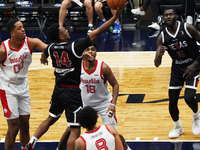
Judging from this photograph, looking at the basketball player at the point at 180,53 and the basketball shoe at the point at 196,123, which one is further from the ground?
the basketball player at the point at 180,53

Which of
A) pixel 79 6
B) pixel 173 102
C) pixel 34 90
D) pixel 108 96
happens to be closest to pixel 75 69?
pixel 108 96

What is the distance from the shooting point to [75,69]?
14.9 feet

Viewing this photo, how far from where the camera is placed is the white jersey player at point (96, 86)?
4.95 m

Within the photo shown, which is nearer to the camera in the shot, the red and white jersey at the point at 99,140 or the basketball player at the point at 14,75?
the red and white jersey at the point at 99,140

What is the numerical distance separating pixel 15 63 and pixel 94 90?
1.01 m

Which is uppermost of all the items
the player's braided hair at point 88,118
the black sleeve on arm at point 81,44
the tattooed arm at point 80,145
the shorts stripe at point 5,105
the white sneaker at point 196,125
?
the black sleeve on arm at point 81,44

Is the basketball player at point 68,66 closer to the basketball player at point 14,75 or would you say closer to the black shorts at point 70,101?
the black shorts at point 70,101

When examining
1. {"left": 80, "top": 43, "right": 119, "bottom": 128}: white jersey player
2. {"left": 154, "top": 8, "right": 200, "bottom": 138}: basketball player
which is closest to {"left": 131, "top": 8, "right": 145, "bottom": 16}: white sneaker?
{"left": 154, "top": 8, "right": 200, "bottom": 138}: basketball player

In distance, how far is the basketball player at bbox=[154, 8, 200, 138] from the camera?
5355 mm

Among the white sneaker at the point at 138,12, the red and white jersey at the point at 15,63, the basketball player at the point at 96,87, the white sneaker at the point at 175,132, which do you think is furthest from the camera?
the white sneaker at the point at 138,12

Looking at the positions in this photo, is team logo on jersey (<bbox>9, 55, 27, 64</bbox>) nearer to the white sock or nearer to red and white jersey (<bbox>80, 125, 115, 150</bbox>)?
red and white jersey (<bbox>80, 125, 115, 150</bbox>)

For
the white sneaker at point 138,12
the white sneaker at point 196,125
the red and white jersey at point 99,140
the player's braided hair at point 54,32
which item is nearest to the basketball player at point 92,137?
the red and white jersey at point 99,140

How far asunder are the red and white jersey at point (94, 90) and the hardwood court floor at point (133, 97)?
3.00 ft

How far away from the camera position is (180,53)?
5.40m
